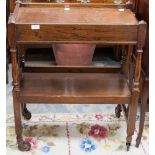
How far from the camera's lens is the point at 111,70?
1.91m

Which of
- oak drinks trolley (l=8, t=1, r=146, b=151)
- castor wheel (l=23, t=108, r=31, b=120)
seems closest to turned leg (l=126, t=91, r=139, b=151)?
oak drinks trolley (l=8, t=1, r=146, b=151)

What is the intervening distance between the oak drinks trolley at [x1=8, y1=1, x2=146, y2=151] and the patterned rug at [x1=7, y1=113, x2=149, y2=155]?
0.28 feet

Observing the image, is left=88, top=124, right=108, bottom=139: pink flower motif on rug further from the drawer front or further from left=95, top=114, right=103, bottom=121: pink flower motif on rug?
the drawer front

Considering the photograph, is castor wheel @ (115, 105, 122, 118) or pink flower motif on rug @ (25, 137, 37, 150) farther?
castor wheel @ (115, 105, 122, 118)

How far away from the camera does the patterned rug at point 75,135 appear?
1803 mm

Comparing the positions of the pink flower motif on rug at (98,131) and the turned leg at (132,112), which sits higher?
the turned leg at (132,112)

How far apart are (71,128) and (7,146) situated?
1.41ft

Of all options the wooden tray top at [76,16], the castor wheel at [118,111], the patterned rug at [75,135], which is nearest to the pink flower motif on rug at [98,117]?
the patterned rug at [75,135]

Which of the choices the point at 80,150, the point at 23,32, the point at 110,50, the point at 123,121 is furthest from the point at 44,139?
the point at 110,50

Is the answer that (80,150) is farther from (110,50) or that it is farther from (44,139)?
(110,50)

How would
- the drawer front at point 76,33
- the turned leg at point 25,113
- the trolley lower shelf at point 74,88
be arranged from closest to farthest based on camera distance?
the drawer front at point 76,33 → the trolley lower shelf at point 74,88 → the turned leg at point 25,113

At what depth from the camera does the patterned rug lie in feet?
5.91

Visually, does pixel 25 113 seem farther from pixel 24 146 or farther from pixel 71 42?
pixel 71 42

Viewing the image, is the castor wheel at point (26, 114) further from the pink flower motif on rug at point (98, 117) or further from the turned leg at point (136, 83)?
the turned leg at point (136, 83)
